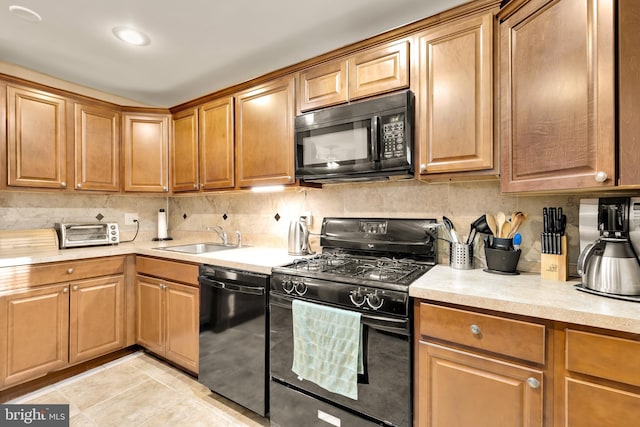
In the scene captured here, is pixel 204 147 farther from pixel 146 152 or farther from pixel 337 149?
pixel 337 149

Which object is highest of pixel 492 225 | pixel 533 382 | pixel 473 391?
pixel 492 225

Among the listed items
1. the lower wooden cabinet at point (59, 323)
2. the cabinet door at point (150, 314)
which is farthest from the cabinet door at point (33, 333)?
the cabinet door at point (150, 314)

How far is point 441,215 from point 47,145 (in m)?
3.01

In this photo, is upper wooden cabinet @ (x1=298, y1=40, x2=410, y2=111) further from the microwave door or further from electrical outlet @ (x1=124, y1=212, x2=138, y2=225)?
electrical outlet @ (x1=124, y1=212, x2=138, y2=225)

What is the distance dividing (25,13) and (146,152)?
130 centimetres

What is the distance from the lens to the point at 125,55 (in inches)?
86.4

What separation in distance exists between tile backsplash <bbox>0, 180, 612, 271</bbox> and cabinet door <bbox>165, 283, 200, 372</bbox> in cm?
75

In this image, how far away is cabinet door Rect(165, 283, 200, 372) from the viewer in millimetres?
2143

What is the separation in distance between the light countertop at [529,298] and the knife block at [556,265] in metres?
0.04

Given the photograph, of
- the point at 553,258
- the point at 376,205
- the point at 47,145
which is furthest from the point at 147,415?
the point at 553,258

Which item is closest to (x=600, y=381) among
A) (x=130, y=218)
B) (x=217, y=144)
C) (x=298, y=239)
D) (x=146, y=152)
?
(x=298, y=239)

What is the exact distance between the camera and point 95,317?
239cm

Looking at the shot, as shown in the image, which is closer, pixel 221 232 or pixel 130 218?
pixel 221 232

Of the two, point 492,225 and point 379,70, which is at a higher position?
point 379,70
